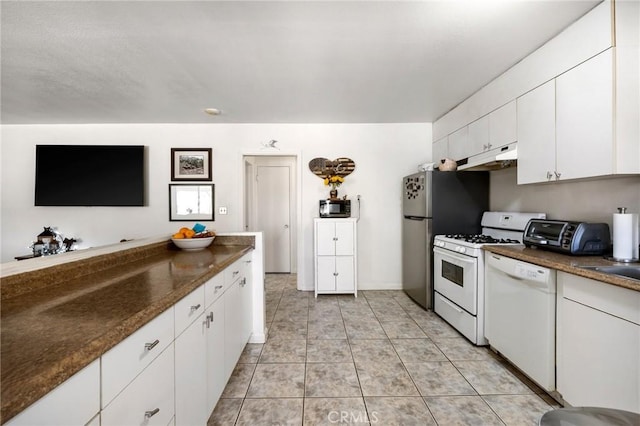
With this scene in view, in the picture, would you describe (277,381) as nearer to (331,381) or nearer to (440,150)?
(331,381)

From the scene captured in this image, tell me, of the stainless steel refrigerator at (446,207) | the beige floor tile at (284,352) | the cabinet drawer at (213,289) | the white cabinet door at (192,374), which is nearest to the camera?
the white cabinet door at (192,374)

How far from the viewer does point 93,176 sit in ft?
Result: 11.6

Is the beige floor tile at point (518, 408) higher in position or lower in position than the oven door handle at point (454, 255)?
lower

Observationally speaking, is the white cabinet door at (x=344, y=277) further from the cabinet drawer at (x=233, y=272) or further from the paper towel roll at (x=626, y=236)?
the paper towel roll at (x=626, y=236)

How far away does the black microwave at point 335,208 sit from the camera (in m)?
3.41

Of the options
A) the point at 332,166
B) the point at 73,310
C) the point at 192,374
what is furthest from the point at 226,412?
the point at 332,166

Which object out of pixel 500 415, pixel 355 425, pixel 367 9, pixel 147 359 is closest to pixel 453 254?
pixel 500 415

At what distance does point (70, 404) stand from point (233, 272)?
1200mm

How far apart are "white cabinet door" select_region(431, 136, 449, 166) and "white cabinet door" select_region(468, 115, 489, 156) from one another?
51 centimetres

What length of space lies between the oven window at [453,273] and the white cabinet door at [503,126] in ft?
3.91

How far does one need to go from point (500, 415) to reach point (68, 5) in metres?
3.48

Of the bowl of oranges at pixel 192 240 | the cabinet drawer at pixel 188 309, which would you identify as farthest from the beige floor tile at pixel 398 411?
the bowl of oranges at pixel 192 240

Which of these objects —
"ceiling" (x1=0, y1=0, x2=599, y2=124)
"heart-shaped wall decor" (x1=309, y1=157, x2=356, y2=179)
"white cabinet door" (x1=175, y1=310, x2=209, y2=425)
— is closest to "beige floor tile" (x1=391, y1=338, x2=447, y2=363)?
"white cabinet door" (x1=175, y1=310, x2=209, y2=425)

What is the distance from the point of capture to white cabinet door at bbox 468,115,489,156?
252 centimetres
